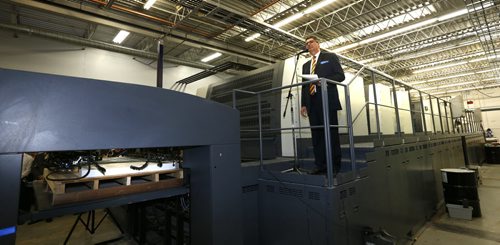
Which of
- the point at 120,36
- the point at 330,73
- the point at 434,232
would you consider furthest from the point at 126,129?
the point at 120,36

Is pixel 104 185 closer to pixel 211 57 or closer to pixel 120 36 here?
pixel 120 36

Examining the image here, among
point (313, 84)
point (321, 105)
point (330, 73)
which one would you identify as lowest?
point (321, 105)

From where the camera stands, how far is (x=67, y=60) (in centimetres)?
579

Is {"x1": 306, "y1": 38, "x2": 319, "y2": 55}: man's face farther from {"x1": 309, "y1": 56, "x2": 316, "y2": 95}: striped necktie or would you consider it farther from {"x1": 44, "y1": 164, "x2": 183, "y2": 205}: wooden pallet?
{"x1": 44, "y1": 164, "x2": 183, "y2": 205}: wooden pallet

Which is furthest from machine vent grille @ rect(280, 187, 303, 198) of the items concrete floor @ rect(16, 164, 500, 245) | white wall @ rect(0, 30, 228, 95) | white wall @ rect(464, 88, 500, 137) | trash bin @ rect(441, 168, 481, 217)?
white wall @ rect(464, 88, 500, 137)

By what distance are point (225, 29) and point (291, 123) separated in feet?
10.3

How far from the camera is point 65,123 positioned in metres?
1.16

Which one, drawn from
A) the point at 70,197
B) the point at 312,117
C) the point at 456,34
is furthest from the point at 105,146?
the point at 456,34

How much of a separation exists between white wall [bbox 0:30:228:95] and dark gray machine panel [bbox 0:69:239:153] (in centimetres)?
565

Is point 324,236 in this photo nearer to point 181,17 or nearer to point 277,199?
point 277,199

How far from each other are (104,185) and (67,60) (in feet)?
18.5

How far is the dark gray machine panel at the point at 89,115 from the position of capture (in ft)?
3.41

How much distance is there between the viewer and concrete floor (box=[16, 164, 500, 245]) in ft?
12.0

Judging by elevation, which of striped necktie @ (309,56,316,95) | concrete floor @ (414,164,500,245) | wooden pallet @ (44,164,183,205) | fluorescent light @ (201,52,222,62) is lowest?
concrete floor @ (414,164,500,245)
